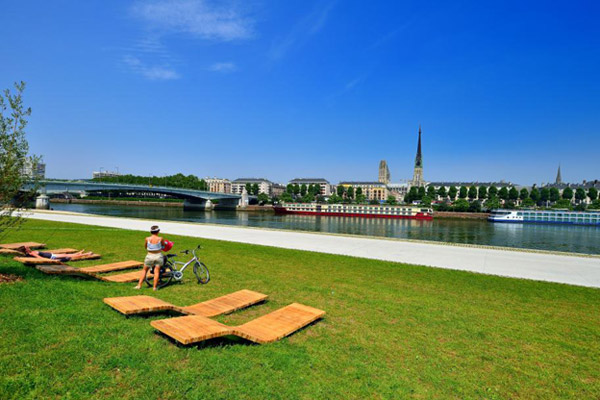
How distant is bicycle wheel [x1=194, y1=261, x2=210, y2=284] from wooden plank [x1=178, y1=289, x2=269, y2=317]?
67.2 inches

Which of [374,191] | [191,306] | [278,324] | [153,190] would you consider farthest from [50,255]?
[374,191]

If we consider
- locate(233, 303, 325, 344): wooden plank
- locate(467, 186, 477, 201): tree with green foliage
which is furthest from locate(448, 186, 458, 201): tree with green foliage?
locate(233, 303, 325, 344): wooden plank

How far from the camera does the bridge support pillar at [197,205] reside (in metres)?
93.1

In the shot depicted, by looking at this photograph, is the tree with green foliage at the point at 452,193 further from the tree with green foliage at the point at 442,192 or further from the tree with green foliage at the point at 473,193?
the tree with green foliage at the point at 473,193

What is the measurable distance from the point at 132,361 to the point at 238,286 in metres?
4.35

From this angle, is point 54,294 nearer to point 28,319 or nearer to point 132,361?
point 28,319

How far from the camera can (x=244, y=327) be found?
5051 mm

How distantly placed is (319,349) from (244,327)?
1.16 m

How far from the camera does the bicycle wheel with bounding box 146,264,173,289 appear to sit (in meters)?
7.76

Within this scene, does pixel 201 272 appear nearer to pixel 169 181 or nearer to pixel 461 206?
pixel 461 206

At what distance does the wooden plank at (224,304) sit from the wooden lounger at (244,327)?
2.70 feet

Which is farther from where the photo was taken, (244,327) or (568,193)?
(568,193)

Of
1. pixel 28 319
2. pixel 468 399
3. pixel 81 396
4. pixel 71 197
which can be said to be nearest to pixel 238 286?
pixel 28 319

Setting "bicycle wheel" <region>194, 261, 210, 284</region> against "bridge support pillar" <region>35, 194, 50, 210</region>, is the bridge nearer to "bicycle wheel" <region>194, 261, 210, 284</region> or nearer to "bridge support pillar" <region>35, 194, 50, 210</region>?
"bridge support pillar" <region>35, 194, 50, 210</region>
